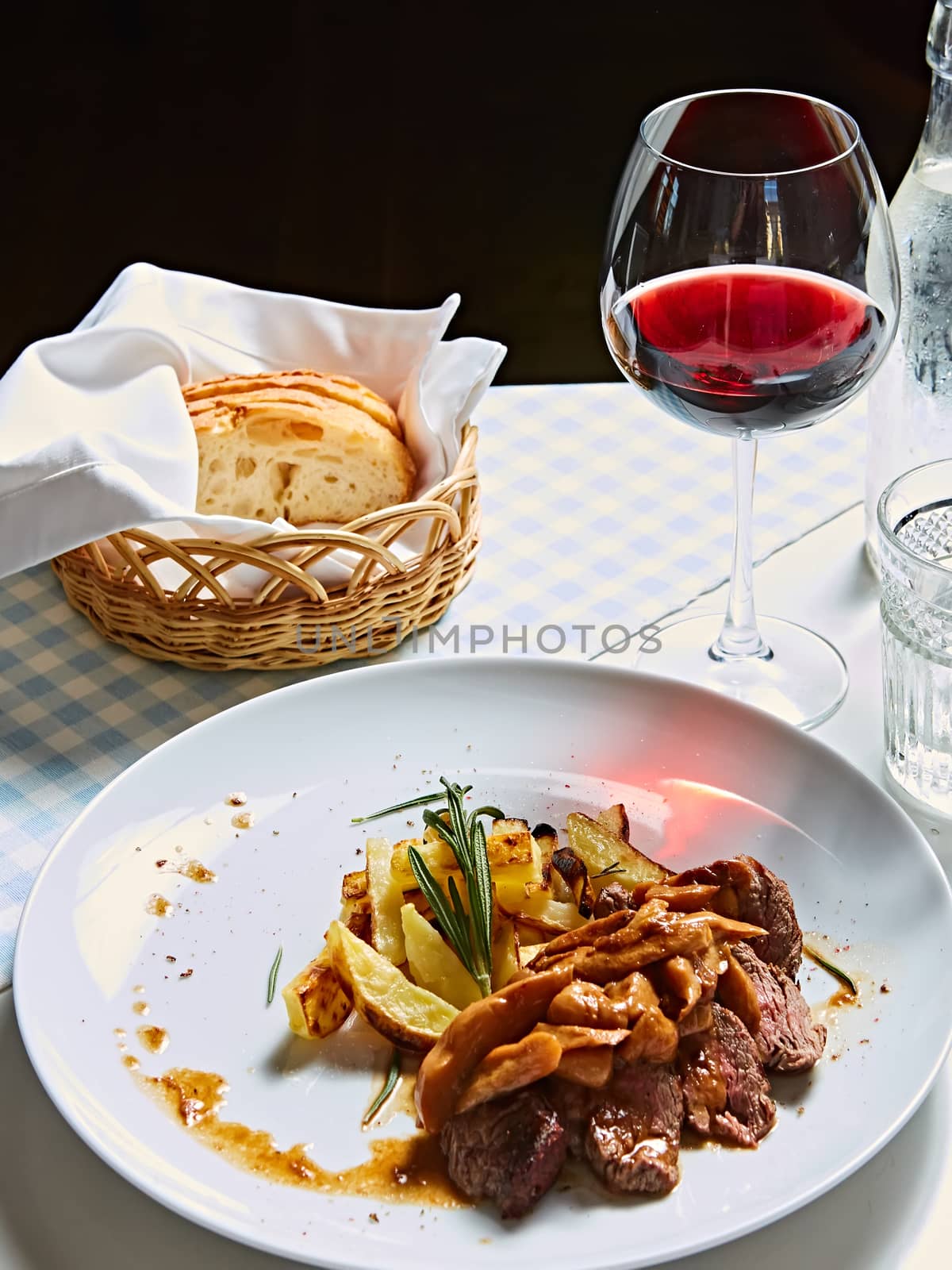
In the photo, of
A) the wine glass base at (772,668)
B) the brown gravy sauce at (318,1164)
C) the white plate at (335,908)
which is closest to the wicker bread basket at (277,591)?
the white plate at (335,908)

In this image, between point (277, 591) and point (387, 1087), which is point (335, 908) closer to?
point (387, 1087)

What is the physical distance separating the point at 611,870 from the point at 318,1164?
34 cm

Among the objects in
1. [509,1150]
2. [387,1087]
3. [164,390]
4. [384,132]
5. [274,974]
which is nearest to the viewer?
[509,1150]

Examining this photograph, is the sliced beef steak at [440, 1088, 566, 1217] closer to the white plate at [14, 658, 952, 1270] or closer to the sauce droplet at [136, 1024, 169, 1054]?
the white plate at [14, 658, 952, 1270]

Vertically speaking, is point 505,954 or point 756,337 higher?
point 756,337

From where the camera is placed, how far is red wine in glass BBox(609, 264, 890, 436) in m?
1.25

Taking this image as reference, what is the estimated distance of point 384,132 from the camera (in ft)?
14.5

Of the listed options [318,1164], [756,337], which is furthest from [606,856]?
[756,337]

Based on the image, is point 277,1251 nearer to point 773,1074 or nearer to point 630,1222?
point 630,1222

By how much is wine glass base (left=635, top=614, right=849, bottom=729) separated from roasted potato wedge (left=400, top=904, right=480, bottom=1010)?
0.46 metres

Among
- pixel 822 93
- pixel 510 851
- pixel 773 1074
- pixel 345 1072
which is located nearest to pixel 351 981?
pixel 345 1072

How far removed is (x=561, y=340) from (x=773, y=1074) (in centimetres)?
351

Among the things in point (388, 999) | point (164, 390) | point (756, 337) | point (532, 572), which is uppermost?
point (756, 337)

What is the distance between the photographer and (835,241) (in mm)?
1241
